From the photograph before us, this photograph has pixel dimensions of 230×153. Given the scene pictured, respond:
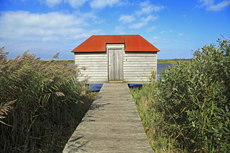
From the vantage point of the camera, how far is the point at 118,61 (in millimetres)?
10547

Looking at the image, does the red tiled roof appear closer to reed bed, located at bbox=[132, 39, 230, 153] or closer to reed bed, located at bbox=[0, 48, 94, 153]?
reed bed, located at bbox=[132, 39, 230, 153]

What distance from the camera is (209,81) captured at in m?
3.30

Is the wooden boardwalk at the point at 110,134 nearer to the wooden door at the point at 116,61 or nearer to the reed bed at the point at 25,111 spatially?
the reed bed at the point at 25,111

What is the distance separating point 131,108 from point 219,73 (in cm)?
247

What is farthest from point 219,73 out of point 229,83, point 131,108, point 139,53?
point 139,53

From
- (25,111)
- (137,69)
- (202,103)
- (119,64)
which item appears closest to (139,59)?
(137,69)

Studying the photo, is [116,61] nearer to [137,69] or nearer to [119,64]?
[119,64]

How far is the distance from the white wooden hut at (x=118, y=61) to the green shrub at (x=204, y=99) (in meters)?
6.53

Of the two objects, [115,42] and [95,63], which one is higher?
[115,42]

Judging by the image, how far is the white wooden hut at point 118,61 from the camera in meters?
10.4

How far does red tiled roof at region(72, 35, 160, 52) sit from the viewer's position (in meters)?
10.4

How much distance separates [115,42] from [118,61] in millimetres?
1297

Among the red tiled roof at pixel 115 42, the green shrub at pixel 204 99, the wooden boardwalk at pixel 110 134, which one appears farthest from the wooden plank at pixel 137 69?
the green shrub at pixel 204 99

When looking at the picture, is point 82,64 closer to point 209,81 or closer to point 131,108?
point 131,108
